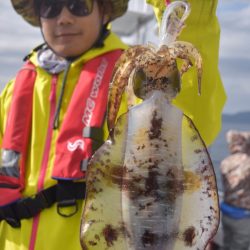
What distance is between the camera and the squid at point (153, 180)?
1291 mm

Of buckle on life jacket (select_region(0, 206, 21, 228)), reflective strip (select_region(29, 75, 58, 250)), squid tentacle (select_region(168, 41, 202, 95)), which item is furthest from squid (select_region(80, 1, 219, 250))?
buckle on life jacket (select_region(0, 206, 21, 228))

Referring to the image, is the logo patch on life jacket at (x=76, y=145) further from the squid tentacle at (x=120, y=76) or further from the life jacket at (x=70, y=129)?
Answer: the squid tentacle at (x=120, y=76)

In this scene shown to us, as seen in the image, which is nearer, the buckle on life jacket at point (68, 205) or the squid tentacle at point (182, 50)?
the squid tentacle at point (182, 50)

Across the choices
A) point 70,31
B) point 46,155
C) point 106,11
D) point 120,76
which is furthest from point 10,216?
point 120,76

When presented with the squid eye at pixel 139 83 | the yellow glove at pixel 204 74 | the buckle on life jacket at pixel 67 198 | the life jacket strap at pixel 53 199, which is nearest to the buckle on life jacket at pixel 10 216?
the life jacket strap at pixel 53 199

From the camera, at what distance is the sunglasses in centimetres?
292

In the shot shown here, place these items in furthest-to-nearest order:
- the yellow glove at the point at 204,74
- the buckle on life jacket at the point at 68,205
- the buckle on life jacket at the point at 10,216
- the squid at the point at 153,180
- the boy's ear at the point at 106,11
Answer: the boy's ear at the point at 106,11
the buckle on life jacket at the point at 10,216
the buckle on life jacket at the point at 68,205
the yellow glove at the point at 204,74
the squid at the point at 153,180

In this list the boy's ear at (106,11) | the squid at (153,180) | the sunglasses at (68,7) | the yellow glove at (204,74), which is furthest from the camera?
the boy's ear at (106,11)

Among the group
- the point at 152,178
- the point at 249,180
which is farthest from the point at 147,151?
the point at 249,180

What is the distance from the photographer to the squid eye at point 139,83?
1.33 m

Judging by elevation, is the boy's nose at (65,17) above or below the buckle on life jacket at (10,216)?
above

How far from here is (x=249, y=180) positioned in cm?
507

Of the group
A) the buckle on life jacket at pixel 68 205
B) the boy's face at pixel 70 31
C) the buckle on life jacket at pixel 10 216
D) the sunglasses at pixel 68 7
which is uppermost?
the sunglasses at pixel 68 7

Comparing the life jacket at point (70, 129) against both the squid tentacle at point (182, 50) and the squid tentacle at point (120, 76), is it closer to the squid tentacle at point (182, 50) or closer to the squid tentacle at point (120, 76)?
the squid tentacle at point (120, 76)
